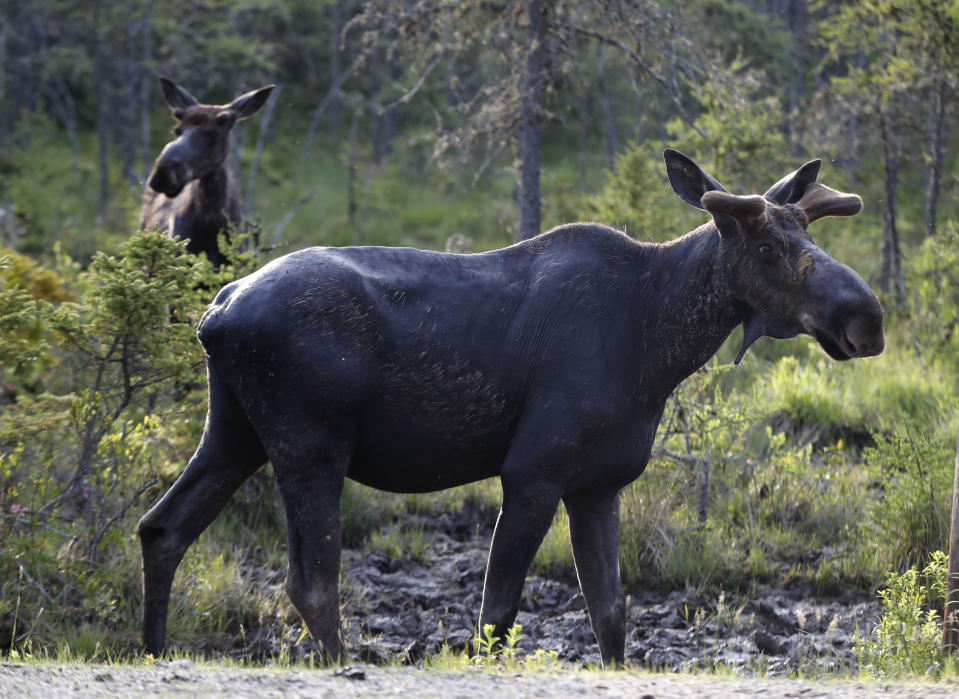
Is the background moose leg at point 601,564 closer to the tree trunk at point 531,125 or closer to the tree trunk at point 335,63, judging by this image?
the tree trunk at point 531,125

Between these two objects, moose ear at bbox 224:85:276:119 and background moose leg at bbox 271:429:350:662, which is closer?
background moose leg at bbox 271:429:350:662

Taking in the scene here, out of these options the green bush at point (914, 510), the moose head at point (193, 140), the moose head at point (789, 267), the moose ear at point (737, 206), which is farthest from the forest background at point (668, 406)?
the moose ear at point (737, 206)

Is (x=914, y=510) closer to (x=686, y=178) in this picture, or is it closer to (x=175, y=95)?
(x=686, y=178)

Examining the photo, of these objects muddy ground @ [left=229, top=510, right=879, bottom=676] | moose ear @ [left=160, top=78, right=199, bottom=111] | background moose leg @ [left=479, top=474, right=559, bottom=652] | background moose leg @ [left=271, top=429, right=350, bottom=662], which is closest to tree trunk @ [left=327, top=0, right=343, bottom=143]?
moose ear @ [left=160, top=78, right=199, bottom=111]

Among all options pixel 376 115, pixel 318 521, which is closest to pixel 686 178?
pixel 318 521

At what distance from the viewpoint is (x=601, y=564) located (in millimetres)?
5633

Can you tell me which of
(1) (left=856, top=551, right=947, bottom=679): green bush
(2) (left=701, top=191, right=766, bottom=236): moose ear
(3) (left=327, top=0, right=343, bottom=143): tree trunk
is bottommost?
(1) (left=856, top=551, right=947, bottom=679): green bush

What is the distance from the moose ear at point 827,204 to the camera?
207 inches

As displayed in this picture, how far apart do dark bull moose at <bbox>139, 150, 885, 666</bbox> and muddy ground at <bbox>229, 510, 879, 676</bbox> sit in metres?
1.11

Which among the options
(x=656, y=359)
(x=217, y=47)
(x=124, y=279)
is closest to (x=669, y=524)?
(x=656, y=359)

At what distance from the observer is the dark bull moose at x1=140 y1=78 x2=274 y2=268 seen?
9.55 meters

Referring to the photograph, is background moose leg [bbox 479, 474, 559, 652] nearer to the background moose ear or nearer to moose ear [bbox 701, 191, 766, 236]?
moose ear [bbox 701, 191, 766, 236]

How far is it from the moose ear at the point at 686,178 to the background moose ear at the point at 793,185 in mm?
245

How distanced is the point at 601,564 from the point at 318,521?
1429 millimetres
